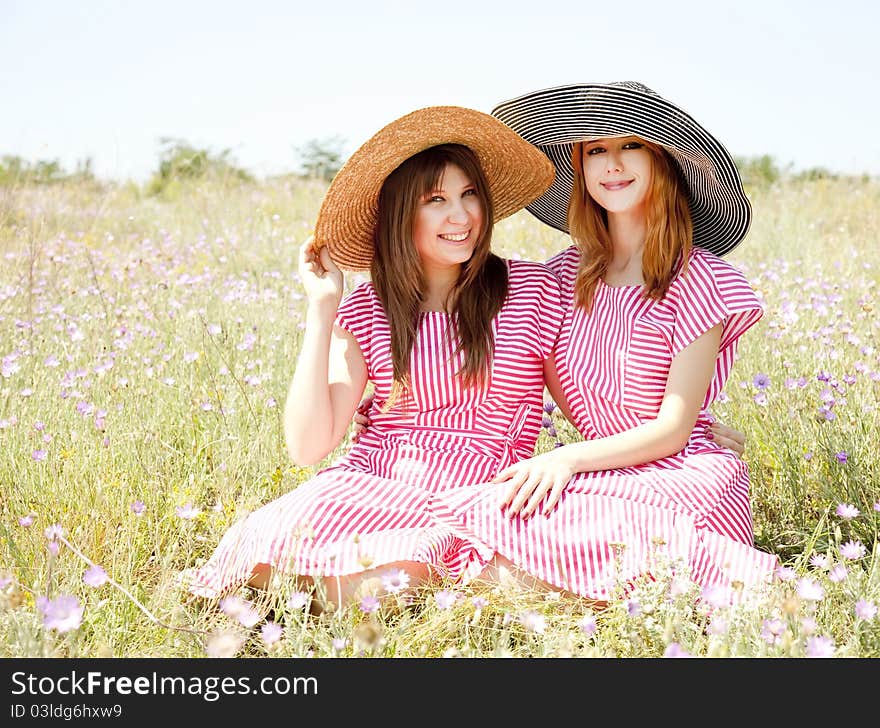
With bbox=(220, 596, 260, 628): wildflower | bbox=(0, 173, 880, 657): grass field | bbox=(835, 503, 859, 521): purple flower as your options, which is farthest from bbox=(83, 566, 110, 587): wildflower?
bbox=(835, 503, 859, 521): purple flower

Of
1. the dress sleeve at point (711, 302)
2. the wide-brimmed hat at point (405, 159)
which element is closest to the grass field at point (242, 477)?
the dress sleeve at point (711, 302)

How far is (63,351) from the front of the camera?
380cm

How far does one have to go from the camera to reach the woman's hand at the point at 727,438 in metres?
2.66

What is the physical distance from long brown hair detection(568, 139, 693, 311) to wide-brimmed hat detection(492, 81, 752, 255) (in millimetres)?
57

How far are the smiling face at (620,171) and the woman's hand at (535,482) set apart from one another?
71 cm

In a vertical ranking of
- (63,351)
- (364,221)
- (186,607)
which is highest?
(364,221)

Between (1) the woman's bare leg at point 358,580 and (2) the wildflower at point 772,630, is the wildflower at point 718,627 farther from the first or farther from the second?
(1) the woman's bare leg at point 358,580

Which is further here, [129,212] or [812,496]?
[129,212]

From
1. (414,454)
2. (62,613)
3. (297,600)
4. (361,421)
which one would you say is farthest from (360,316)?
(62,613)

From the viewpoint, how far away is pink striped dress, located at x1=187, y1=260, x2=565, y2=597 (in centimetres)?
227

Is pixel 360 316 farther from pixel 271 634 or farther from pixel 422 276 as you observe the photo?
pixel 271 634
